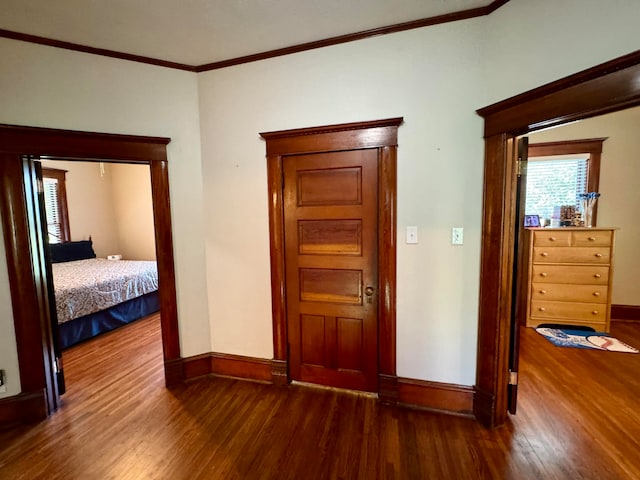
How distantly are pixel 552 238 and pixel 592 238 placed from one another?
0.40 meters

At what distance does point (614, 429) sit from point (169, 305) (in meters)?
3.36

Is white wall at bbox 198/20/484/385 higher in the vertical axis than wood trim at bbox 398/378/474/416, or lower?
higher

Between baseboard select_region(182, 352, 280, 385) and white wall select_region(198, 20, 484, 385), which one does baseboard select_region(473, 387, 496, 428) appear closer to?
white wall select_region(198, 20, 484, 385)

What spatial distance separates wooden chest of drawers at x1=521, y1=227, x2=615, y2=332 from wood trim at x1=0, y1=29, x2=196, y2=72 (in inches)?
166

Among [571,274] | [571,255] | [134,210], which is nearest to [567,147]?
[571,255]

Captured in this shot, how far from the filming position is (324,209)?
2.22m

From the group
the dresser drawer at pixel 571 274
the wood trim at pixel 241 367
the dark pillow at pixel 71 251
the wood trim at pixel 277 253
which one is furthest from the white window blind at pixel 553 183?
the dark pillow at pixel 71 251

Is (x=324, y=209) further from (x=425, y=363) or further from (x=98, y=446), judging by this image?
(x=98, y=446)

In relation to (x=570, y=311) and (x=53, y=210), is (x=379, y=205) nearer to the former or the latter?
(x=570, y=311)

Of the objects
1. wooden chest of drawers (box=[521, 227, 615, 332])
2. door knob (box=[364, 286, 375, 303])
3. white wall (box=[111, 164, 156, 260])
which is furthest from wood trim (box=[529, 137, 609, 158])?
white wall (box=[111, 164, 156, 260])

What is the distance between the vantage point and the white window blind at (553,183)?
12.3 ft

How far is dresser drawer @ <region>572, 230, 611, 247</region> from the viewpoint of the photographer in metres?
3.28

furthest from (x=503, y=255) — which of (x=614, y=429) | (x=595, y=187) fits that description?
(x=595, y=187)

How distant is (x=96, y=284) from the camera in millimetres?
3486
